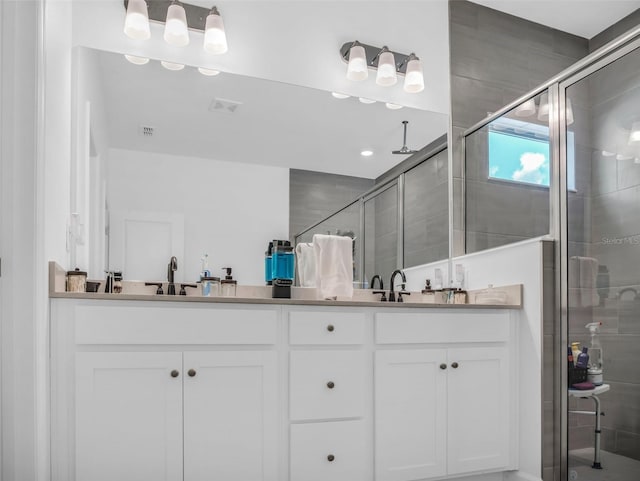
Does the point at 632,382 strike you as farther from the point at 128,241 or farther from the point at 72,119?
the point at 72,119

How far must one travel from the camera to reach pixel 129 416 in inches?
69.3

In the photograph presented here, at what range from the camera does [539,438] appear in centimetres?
226

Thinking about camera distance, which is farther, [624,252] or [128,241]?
[128,241]

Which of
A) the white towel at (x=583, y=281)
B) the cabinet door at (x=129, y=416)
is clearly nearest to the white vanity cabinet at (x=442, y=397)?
the white towel at (x=583, y=281)

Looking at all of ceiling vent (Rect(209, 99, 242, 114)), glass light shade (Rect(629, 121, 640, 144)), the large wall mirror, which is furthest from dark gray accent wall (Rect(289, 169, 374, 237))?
glass light shade (Rect(629, 121, 640, 144))

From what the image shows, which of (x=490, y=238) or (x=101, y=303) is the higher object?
(x=490, y=238)

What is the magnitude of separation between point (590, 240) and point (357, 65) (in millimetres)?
1459

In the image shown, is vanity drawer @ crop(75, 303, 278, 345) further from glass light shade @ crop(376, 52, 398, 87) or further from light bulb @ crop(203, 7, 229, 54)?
glass light shade @ crop(376, 52, 398, 87)

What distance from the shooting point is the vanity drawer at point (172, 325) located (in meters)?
1.76

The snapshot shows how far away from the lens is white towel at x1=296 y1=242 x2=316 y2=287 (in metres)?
2.51

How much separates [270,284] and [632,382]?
5.08 feet

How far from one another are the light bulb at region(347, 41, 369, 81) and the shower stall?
84 cm

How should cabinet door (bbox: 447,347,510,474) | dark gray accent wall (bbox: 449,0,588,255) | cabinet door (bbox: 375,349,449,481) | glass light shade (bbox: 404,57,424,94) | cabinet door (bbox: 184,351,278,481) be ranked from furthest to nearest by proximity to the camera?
dark gray accent wall (bbox: 449,0,588,255) → glass light shade (bbox: 404,57,424,94) → cabinet door (bbox: 447,347,510,474) → cabinet door (bbox: 375,349,449,481) → cabinet door (bbox: 184,351,278,481)

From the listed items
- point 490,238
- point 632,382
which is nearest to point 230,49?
point 490,238
